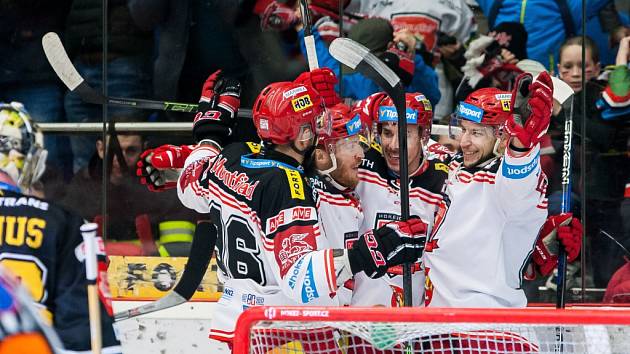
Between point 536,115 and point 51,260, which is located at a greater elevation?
point 536,115

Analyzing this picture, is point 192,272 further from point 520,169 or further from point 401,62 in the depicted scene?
point 520,169

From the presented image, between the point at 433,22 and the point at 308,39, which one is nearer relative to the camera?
the point at 308,39

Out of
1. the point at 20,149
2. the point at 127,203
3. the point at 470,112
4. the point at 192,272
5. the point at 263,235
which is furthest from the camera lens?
the point at 127,203

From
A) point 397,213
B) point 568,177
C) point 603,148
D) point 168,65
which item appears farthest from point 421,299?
point 168,65

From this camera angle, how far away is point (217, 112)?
14.6ft

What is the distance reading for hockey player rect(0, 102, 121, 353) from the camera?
2.91 m

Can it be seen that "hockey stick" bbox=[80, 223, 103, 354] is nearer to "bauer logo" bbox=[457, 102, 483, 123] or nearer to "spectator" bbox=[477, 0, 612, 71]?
"bauer logo" bbox=[457, 102, 483, 123]

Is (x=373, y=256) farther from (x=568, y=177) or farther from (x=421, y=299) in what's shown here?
(x=568, y=177)

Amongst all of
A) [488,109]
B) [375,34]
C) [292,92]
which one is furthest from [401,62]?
[292,92]

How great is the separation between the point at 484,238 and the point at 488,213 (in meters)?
0.08

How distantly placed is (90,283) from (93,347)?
144 mm

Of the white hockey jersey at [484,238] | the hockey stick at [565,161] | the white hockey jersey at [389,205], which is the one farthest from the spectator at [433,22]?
the white hockey jersey at [484,238]

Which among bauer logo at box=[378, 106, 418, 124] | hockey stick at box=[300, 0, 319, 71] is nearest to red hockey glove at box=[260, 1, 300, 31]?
hockey stick at box=[300, 0, 319, 71]

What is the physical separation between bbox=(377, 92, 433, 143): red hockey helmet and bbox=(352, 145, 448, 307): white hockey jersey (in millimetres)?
125
